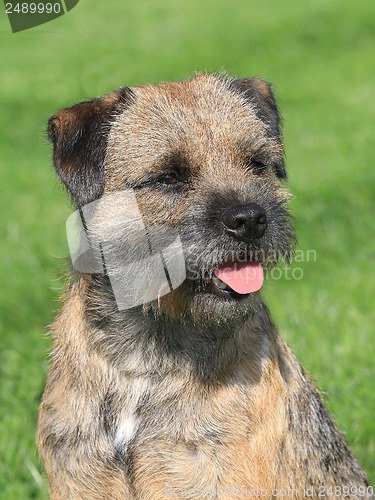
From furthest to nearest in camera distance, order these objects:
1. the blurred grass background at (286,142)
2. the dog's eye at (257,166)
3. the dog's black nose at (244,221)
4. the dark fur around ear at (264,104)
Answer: the blurred grass background at (286,142)
the dark fur around ear at (264,104)
the dog's eye at (257,166)
the dog's black nose at (244,221)

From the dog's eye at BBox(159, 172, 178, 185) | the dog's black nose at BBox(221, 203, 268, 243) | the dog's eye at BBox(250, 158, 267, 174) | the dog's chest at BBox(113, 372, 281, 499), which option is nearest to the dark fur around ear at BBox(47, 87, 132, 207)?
the dog's eye at BBox(159, 172, 178, 185)

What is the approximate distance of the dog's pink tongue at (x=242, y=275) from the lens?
2752 mm

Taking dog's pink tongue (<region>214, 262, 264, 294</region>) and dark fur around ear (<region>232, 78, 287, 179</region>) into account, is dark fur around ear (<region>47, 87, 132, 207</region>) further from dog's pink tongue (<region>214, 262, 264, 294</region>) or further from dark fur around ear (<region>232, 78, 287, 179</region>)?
dark fur around ear (<region>232, 78, 287, 179</region>)

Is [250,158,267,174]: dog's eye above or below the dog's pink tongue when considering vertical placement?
above

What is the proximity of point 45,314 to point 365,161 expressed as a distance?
4939 mm

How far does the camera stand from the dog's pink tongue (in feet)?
9.03

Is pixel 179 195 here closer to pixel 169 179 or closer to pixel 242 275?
pixel 169 179

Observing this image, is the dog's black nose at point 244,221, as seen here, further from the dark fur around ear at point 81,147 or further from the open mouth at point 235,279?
the dark fur around ear at point 81,147

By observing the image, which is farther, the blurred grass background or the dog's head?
the blurred grass background

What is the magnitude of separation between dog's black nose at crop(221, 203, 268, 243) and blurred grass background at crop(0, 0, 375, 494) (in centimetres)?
55

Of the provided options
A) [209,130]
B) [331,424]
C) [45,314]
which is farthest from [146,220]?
[45,314]

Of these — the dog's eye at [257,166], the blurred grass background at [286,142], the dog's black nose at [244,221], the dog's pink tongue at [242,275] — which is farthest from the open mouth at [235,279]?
the dog's eye at [257,166]

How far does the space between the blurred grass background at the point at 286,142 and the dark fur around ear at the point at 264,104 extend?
0.44 m

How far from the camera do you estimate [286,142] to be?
401 inches
